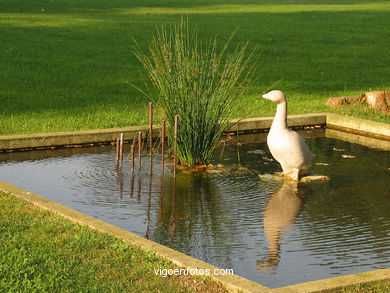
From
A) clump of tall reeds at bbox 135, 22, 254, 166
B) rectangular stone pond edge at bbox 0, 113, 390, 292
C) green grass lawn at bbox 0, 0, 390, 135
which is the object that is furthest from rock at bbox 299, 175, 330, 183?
rectangular stone pond edge at bbox 0, 113, 390, 292

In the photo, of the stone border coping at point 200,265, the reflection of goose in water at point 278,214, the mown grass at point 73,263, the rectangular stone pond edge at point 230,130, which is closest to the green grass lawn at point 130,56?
the rectangular stone pond edge at point 230,130

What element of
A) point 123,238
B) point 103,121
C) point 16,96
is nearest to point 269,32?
point 16,96

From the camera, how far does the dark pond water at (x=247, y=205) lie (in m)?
6.07

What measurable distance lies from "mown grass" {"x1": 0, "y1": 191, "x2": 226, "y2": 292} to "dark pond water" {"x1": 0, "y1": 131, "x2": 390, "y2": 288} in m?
0.52

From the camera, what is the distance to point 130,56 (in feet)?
61.5

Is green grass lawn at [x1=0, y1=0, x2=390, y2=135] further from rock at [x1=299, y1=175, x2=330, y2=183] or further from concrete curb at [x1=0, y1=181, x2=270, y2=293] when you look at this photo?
concrete curb at [x1=0, y1=181, x2=270, y2=293]

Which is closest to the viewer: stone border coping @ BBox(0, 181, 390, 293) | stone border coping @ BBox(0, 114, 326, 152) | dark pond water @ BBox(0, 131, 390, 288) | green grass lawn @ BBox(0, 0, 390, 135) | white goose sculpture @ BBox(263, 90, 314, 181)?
stone border coping @ BBox(0, 181, 390, 293)

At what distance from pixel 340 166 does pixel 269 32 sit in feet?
51.2

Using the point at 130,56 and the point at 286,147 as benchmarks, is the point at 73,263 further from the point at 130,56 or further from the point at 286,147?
the point at 130,56

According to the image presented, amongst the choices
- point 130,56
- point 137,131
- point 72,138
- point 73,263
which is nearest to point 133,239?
point 73,263

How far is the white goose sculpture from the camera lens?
8.12 meters

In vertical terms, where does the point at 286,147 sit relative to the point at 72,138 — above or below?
above

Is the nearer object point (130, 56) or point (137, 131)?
point (137, 131)

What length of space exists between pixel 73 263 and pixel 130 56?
527 inches
